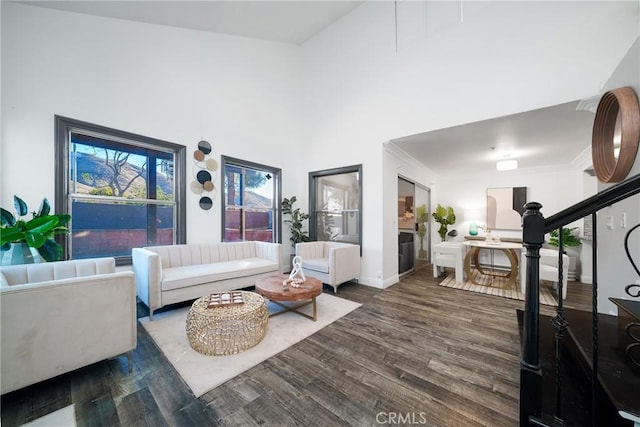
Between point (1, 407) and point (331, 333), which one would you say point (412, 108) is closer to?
point (331, 333)

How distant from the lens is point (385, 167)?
3.92m

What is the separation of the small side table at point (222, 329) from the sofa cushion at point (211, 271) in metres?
0.81

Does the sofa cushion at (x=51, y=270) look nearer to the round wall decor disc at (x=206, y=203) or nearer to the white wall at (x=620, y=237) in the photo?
the round wall decor disc at (x=206, y=203)

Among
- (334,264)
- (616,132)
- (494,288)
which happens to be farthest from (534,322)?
(494,288)

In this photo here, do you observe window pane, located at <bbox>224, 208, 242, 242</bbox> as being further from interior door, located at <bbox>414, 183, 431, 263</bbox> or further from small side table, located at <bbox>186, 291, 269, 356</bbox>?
interior door, located at <bbox>414, 183, 431, 263</bbox>

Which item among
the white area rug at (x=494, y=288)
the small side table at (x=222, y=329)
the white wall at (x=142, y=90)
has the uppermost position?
the white wall at (x=142, y=90)

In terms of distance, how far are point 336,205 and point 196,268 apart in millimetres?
2726

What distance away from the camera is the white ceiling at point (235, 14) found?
2.76 metres

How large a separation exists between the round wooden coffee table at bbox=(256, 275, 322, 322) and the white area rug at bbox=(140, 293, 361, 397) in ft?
0.32

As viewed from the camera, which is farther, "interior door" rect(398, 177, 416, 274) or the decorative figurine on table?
"interior door" rect(398, 177, 416, 274)

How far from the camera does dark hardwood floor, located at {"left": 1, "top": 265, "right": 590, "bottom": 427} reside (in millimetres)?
1354

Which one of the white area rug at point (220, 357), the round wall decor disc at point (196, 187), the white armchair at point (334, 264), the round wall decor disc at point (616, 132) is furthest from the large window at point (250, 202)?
the round wall decor disc at point (616, 132)

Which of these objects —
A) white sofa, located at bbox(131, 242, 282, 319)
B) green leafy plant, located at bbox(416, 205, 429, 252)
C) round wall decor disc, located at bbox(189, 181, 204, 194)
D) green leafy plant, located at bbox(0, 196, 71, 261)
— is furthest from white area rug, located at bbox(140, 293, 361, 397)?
green leafy plant, located at bbox(416, 205, 429, 252)

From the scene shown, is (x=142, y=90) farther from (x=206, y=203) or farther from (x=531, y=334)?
(x=531, y=334)
